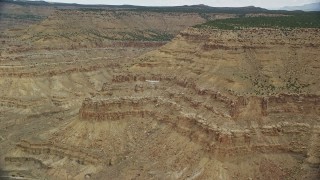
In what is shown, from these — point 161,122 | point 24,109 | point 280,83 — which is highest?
point 280,83

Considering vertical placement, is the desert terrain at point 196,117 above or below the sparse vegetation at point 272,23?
below

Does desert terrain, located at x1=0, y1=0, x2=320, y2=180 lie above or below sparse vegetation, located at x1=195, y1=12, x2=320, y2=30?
below

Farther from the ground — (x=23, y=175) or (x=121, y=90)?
(x=121, y=90)

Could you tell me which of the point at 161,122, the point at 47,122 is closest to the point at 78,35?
the point at 47,122

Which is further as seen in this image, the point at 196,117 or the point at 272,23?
the point at 272,23

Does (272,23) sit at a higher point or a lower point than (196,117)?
higher

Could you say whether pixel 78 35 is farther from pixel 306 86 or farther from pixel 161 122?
pixel 306 86

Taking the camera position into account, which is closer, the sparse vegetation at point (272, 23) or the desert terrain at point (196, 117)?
the desert terrain at point (196, 117)

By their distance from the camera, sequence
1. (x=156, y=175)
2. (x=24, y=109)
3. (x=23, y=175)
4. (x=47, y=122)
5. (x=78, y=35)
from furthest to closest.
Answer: (x=78, y=35), (x=24, y=109), (x=47, y=122), (x=23, y=175), (x=156, y=175)

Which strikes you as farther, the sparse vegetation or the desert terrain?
the sparse vegetation

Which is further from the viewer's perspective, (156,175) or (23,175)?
(23,175)

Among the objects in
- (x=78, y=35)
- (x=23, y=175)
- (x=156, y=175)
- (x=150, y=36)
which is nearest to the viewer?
(x=156, y=175)
